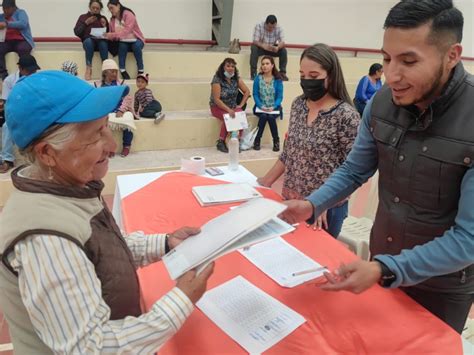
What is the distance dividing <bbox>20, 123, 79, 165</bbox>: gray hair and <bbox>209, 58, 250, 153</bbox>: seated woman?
409cm

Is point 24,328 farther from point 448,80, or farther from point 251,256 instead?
point 448,80

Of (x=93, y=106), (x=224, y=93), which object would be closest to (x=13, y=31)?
(x=224, y=93)

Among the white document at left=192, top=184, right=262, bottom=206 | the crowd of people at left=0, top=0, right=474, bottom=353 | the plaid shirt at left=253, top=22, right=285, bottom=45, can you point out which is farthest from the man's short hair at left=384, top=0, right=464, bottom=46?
the plaid shirt at left=253, top=22, right=285, bottom=45

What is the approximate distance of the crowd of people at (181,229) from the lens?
2.45 feet

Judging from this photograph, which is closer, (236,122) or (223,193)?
(223,193)

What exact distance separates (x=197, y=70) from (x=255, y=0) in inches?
85.5

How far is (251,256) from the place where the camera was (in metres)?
1.41

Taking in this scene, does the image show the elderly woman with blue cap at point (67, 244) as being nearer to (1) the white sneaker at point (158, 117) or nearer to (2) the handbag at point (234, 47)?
(1) the white sneaker at point (158, 117)

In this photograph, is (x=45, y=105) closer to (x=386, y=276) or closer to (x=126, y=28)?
(x=386, y=276)

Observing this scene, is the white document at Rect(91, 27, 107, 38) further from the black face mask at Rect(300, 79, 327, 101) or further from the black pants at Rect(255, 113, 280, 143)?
the black face mask at Rect(300, 79, 327, 101)

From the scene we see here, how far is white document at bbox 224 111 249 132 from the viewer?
15.7 feet

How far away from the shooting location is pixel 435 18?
1.00 m

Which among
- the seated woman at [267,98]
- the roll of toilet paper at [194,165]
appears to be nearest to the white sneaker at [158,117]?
the seated woman at [267,98]

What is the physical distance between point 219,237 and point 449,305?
0.81m
